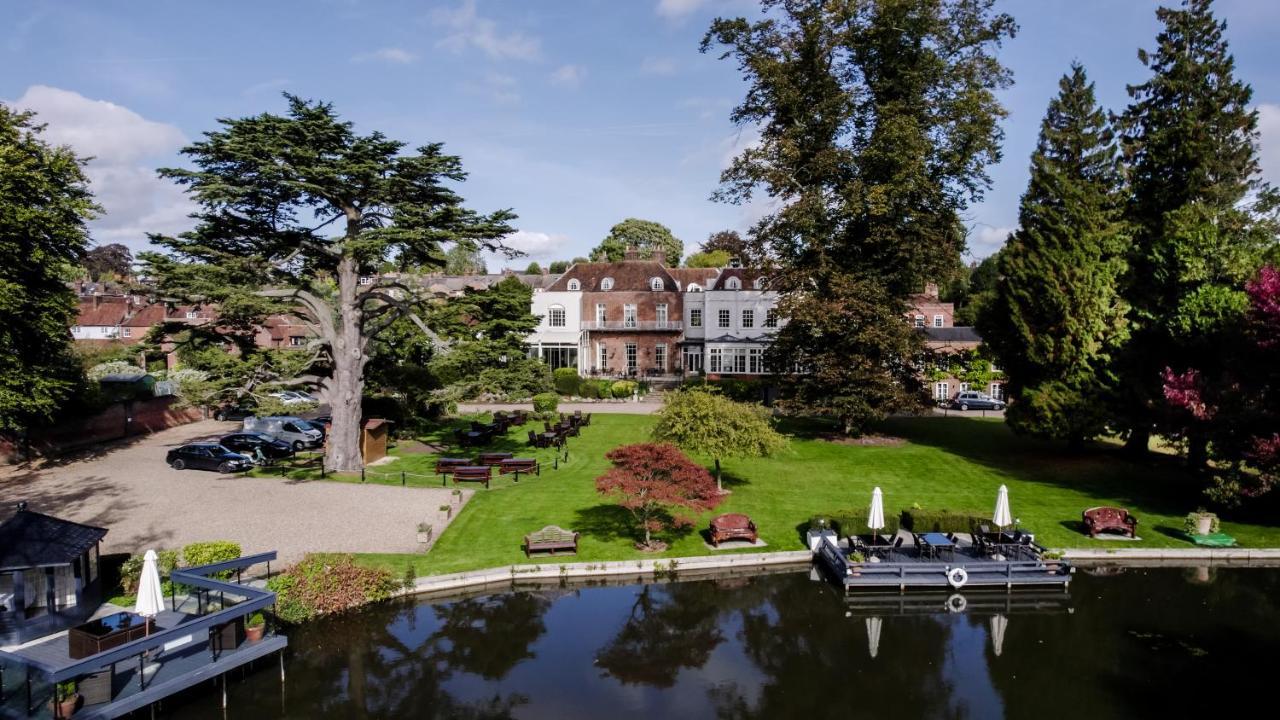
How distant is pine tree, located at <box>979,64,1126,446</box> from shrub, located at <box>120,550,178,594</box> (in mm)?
28558

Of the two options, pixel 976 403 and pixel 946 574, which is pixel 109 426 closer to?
pixel 946 574

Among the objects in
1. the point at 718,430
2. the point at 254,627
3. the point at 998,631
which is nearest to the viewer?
the point at 254,627

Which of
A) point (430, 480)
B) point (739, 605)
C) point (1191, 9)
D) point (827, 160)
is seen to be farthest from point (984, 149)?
point (430, 480)

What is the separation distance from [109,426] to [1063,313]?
40.9 m

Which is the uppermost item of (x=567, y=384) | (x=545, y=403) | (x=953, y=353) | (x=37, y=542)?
(x=953, y=353)

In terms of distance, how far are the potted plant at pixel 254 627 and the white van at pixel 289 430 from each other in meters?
19.1

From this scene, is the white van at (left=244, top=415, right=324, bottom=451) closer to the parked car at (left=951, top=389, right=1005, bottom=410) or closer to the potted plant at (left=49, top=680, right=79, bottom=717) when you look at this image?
the potted plant at (left=49, top=680, right=79, bottom=717)

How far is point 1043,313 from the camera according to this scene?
91.5 ft

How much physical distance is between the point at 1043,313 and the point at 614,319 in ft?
110

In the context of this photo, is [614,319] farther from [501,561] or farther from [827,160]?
[501,561]

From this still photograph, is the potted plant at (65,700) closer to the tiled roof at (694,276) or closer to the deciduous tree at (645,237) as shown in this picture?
the tiled roof at (694,276)

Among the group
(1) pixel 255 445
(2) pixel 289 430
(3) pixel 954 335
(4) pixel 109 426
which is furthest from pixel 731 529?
(3) pixel 954 335

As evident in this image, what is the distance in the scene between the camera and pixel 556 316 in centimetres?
5691

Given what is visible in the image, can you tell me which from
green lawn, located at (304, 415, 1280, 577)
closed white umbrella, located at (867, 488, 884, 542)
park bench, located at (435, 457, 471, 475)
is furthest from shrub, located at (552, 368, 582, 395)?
closed white umbrella, located at (867, 488, 884, 542)
